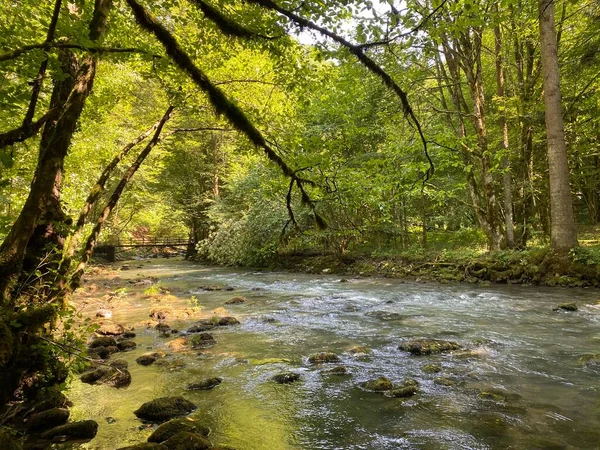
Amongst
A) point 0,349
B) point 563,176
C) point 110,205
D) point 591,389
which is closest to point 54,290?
point 0,349

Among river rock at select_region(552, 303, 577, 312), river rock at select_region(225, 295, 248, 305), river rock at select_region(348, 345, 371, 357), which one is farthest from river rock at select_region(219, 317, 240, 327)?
river rock at select_region(552, 303, 577, 312)

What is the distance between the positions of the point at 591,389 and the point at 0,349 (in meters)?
6.32

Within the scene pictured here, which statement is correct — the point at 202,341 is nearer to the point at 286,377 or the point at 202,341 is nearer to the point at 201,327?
the point at 201,327

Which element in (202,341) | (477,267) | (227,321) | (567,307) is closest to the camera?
(202,341)

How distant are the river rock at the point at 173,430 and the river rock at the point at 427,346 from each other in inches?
151

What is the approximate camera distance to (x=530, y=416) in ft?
13.6

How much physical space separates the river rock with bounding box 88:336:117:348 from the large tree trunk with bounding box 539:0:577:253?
39.5 ft

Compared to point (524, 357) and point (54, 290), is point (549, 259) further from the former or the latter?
point (54, 290)

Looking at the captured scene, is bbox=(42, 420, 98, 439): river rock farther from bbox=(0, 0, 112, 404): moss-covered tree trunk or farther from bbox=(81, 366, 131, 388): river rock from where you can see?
bbox=(81, 366, 131, 388): river rock

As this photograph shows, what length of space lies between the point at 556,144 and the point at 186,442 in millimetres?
12504

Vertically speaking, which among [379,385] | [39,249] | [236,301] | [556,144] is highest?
[556,144]

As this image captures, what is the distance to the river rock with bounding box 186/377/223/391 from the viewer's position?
5230 millimetres

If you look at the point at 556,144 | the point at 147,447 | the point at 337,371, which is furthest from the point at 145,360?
the point at 556,144

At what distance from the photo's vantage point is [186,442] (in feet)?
11.6
